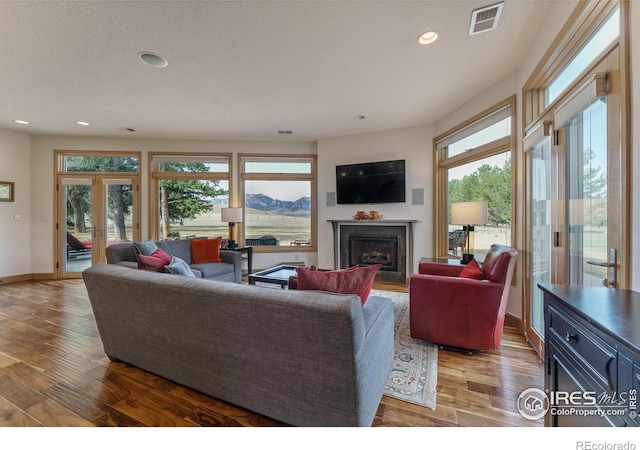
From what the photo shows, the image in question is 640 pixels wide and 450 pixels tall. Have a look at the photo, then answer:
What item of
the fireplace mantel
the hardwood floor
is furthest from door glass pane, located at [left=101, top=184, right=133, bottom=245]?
the fireplace mantel

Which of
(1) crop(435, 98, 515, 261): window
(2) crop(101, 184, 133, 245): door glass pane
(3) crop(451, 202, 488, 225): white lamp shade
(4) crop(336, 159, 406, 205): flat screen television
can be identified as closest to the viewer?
(3) crop(451, 202, 488, 225): white lamp shade

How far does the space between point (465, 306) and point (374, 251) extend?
2.79m

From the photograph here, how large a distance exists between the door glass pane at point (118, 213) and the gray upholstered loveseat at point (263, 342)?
159 inches

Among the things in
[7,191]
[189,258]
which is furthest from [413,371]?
[7,191]

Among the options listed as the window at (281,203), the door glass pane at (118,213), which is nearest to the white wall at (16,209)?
the door glass pane at (118,213)

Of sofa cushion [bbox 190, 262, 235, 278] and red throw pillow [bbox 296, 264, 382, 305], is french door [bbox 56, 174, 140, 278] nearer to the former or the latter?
sofa cushion [bbox 190, 262, 235, 278]

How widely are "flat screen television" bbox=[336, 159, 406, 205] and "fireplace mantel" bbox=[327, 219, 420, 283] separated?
15.4 inches

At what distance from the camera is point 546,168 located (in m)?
2.28

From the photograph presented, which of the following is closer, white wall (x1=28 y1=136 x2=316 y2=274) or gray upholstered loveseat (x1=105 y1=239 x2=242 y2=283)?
gray upholstered loveseat (x1=105 y1=239 x2=242 y2=283)

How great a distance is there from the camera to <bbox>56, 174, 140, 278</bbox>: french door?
5117 millimetres

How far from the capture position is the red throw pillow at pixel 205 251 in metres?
4.36

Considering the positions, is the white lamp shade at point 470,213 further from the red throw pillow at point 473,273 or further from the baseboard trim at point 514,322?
the baseboard trim at point 514,322

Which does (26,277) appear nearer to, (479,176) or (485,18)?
(485,18)
